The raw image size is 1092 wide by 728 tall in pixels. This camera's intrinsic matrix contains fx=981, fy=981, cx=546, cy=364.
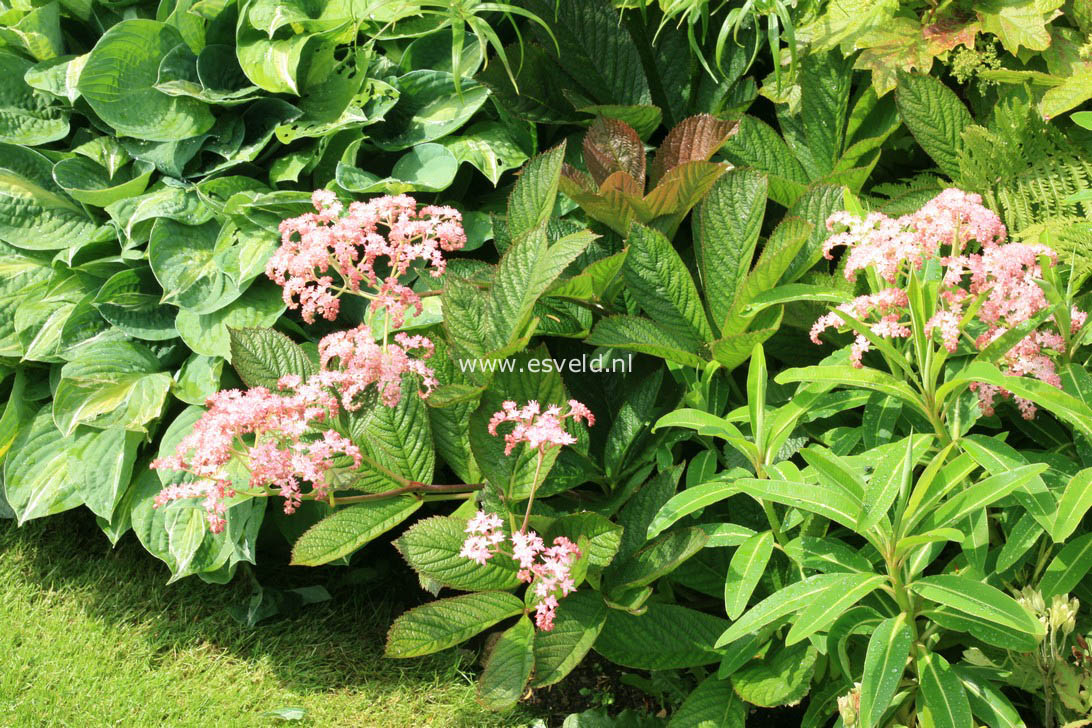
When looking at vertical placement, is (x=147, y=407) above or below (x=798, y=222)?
below

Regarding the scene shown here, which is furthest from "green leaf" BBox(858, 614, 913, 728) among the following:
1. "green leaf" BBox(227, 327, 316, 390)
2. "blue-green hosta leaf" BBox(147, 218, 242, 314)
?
"blue-green hosta leaf" BBox(147, 218, 242, 314)

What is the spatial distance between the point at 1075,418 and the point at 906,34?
100cm

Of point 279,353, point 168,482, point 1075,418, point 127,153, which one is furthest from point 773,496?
point 127,153

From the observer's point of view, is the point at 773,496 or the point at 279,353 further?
the point at 279,353

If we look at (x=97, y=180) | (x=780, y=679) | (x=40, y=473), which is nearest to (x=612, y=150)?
(x=780, y=679)

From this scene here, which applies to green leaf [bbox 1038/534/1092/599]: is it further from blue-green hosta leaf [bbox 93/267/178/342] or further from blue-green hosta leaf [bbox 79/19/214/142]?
blue-green hosta leaf [bbox 79/19/214/142]

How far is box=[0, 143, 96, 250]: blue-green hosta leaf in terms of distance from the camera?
2527 millimetres

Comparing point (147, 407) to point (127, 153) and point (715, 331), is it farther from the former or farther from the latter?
point (715, 331)

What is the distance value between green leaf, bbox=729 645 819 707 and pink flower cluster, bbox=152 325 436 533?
811mm

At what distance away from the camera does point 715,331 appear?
2029 millimetres

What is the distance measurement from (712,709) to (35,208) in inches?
81.9

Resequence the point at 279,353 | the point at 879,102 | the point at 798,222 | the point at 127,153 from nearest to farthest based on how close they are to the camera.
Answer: the point at 798,222, the point at 279,353, the point at 879,102, the point at 127,153

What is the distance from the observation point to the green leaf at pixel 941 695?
153 cm

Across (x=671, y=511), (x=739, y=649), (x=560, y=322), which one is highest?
(x=560, y=322)
